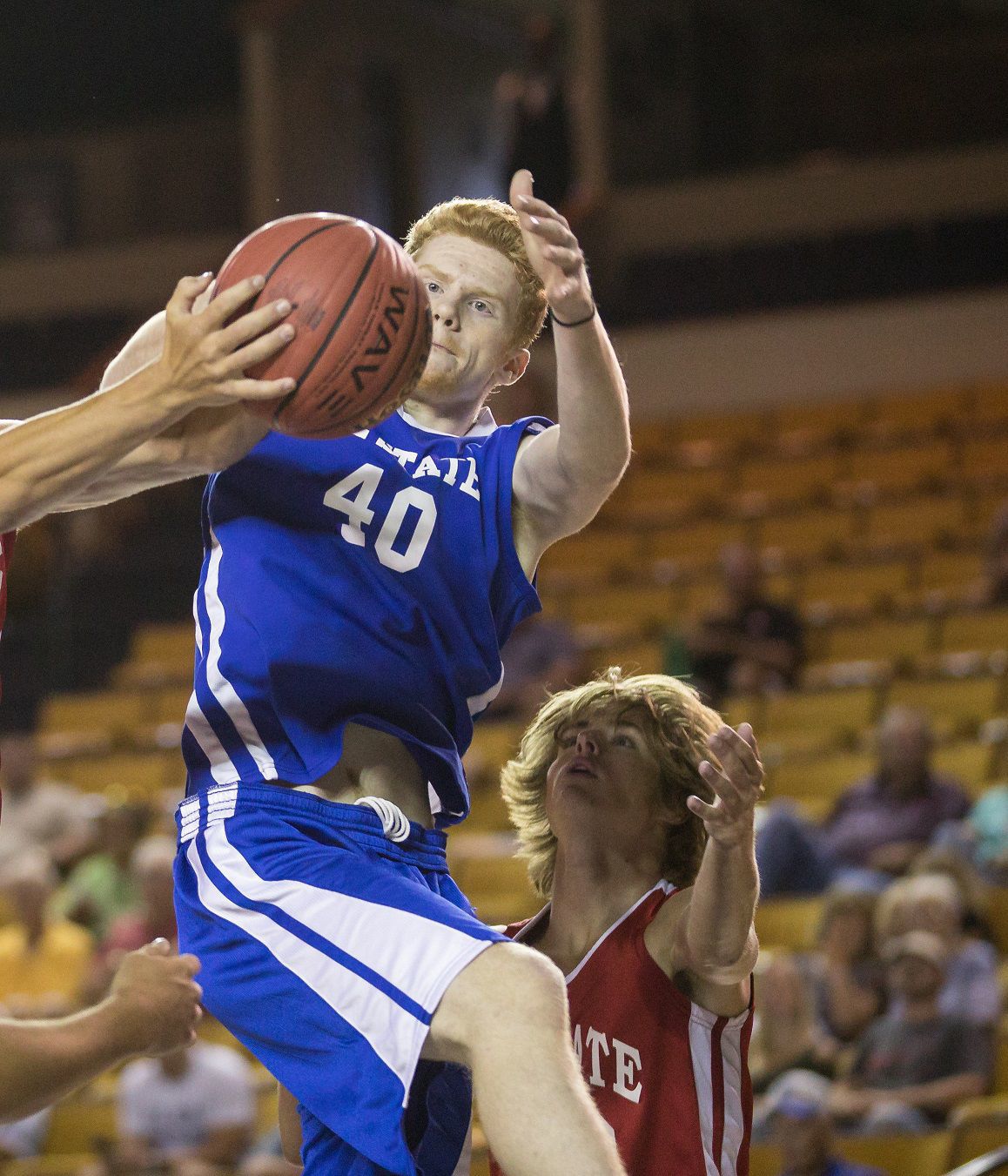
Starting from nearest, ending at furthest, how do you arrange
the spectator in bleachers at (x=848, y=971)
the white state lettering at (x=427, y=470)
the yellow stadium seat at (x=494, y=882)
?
the white state lettering at (x=427, y=470), the spectator in bleachers at (x=848, y=971), the yellow stadium seat at (x=494, y=882)

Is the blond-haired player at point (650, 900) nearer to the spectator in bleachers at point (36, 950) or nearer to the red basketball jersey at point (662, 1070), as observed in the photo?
the red basketball jersey at point (662, 1070)

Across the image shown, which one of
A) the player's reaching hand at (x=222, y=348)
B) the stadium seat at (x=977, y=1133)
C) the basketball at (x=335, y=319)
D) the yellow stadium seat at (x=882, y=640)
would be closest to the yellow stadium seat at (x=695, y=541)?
the yellow stadium seat at (x=882, y=640)

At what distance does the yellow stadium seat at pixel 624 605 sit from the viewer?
10.0 metres

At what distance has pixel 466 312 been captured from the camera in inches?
120

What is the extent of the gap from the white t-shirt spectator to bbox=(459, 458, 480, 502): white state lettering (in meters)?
3.77

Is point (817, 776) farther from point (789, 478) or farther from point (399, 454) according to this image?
point (399, 454)

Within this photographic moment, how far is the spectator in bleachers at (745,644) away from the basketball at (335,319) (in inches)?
237

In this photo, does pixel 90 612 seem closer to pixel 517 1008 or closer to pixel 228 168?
pixel 228 168

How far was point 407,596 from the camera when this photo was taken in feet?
9.38

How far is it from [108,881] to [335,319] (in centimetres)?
597

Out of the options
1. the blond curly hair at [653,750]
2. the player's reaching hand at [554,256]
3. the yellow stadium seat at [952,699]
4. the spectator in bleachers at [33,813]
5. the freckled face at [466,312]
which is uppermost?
the player's reaching hand at [554,256]

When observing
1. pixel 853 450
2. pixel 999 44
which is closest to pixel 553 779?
pixel 853 450

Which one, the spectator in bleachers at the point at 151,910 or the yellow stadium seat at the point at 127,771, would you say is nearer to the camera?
the spectator in bleachers at the point at 151,910

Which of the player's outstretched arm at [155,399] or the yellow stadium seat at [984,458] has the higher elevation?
the player's outstretched arm at [155,399]
